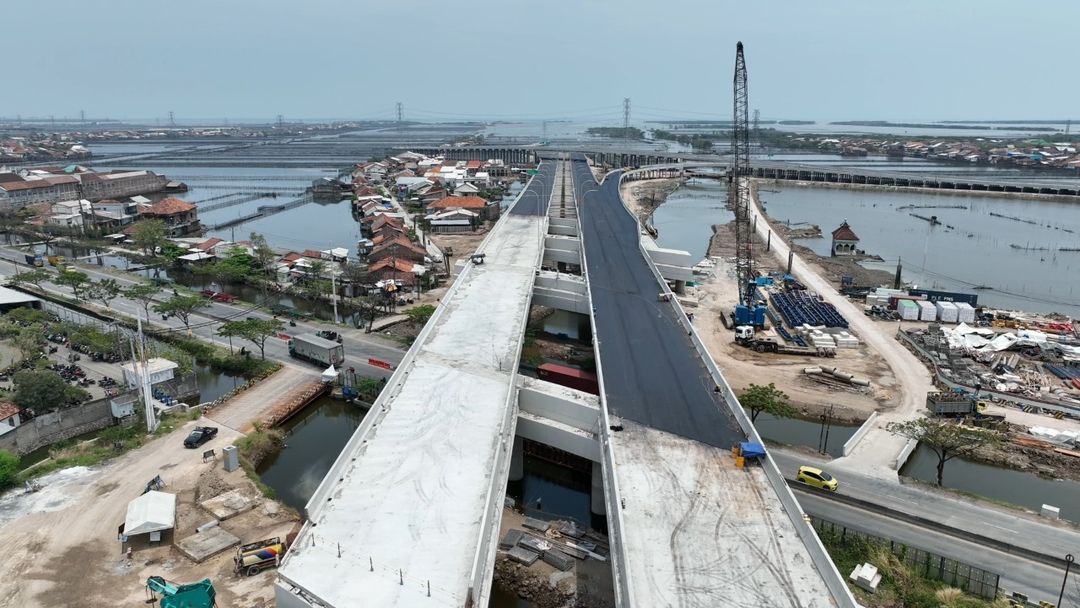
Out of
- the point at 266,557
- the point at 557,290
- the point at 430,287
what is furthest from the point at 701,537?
the point at 430,287

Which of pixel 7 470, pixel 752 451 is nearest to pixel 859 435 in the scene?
pixel 752 451

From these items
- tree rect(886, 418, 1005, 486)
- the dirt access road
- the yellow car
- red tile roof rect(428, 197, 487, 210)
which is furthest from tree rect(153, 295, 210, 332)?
red tile roof rect(428, 197, 487, 210)

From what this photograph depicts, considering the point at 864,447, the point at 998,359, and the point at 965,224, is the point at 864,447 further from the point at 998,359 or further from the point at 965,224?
the point at 965,224

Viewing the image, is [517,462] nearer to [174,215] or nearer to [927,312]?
[927,312]

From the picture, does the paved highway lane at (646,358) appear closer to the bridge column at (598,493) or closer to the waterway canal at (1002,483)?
the bridge column at (598,493)

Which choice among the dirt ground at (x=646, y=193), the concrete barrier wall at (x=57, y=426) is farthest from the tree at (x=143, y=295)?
the dirt ground at (x=646, y=193)

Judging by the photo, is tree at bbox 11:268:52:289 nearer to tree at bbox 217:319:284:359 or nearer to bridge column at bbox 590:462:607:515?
tree at bbox 217:319:284:359
